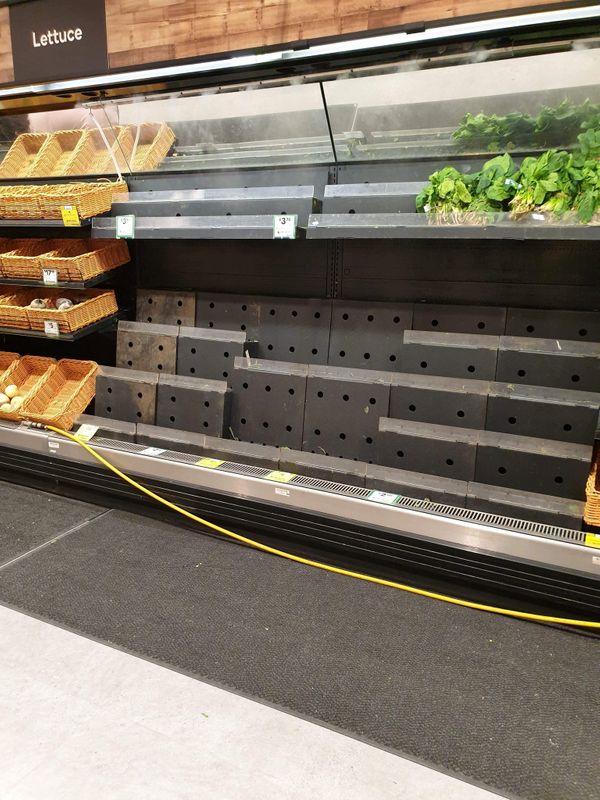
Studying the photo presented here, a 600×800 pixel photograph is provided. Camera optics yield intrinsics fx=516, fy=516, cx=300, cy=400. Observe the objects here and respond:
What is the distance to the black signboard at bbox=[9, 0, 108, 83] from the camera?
7.16ft

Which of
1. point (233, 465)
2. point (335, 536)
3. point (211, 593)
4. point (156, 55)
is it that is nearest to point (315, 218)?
point (156, 55)

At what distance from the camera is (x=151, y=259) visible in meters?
2.91

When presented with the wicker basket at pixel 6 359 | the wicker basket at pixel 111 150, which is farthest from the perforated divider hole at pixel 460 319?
the wicker basket at pixel 6 359

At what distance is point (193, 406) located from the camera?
8.12ft

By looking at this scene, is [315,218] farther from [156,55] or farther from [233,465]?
[233,465]

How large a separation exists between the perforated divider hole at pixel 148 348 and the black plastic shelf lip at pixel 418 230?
983mm

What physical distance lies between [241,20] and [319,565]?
82.4 inches

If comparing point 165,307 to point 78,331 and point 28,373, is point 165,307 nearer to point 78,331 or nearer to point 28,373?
point 78,331

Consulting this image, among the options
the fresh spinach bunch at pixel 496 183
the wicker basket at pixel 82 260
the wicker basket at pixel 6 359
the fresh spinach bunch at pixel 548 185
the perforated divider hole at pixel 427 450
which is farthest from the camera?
the wicker basket at pixel 6 359

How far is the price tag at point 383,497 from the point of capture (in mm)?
1894

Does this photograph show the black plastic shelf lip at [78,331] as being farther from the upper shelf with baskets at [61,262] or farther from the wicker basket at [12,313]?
the upper shelf with baskets at [61,262]

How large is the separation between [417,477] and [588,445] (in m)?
0.61

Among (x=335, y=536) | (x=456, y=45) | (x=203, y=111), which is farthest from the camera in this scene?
(x=203, y=111)

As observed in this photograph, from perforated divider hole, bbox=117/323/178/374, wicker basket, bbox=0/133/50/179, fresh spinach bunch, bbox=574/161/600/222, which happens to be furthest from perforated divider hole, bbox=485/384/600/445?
wicker basket, bbox=0/133/50/179
